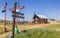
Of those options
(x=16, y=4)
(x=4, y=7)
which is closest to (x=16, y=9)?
(x=16, y=4)

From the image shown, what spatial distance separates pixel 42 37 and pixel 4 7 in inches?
325

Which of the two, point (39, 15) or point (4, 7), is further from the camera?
point (39, 15)

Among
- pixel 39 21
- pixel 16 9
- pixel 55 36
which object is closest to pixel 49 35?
pixel 55 36

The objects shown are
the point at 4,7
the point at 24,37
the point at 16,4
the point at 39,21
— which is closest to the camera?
the point at 16,4

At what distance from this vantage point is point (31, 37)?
17641 millimetres

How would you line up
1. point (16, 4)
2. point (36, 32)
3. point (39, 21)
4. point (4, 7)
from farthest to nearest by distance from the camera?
1. point (39, 21)
2. point (4, 7)
3. point (36, 32)
4. point (16, 4)

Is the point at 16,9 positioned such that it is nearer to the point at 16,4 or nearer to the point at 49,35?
the point at 16,4

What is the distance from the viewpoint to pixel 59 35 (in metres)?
18.1

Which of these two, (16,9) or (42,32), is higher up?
(16,9)

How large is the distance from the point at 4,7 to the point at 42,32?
23.5 ft

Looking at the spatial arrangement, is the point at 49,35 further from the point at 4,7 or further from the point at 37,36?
the point at 4,7

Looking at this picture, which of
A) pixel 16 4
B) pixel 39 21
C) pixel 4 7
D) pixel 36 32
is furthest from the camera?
pixel 39 21

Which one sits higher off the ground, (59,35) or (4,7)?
(4,7)

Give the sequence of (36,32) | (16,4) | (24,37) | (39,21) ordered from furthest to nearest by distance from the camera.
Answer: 1. (39,21)
2. (36,32)
3. (24,37)
4. (16,4)
